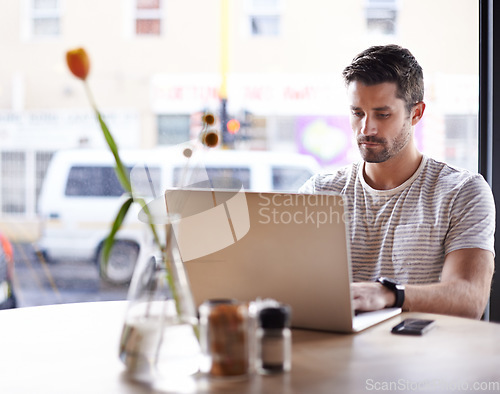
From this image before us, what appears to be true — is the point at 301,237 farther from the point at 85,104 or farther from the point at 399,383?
the point at 85,104

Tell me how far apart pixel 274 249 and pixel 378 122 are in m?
0.77

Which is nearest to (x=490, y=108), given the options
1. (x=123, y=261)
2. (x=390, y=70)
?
(x=390, y=70)

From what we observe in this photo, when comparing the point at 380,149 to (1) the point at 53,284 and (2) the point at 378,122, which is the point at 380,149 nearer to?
(2) the point at 378,122

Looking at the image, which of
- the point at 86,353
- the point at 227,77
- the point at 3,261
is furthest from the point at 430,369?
the point at 227,77

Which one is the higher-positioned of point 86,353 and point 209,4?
point 209,4

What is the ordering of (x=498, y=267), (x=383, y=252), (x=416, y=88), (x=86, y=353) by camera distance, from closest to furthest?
(x=86, y=353) → (x=383, y=252) → (x=416, y=88) → (x=498, y=267)

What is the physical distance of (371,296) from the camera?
1224 millimetres

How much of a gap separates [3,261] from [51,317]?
244 centimetres

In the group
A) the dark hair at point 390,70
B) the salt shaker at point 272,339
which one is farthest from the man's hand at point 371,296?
the dark hair at point 390,70

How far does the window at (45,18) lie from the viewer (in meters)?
4.50

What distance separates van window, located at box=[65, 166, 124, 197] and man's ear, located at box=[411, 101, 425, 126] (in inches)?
108

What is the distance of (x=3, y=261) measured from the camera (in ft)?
11.5

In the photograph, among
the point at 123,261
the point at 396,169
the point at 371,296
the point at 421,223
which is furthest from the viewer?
the point at 123,261

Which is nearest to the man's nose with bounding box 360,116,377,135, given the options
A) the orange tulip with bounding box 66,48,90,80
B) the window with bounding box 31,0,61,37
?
the orange tulip with bounding box 66,48,90,80
